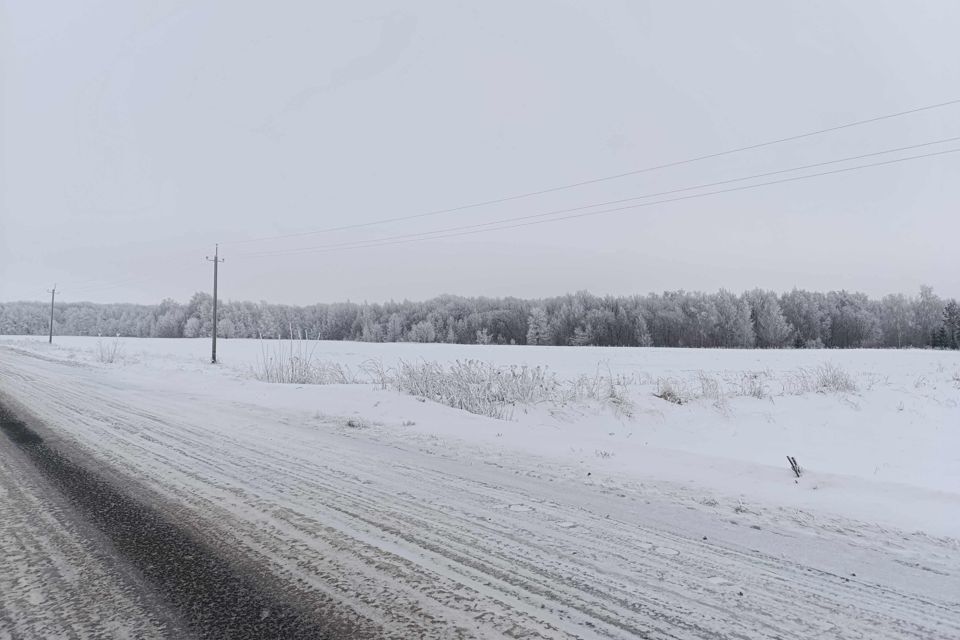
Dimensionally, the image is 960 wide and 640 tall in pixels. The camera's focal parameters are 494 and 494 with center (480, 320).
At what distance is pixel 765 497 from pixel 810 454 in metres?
4.29

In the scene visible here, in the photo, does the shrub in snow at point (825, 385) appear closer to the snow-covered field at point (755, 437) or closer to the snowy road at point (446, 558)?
the snow-covered field at point (755, 437)

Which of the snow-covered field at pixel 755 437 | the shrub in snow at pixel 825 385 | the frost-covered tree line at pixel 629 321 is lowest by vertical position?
the snow-covered field at pixel 755 437

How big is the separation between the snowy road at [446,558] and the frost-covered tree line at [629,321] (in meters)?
66.9

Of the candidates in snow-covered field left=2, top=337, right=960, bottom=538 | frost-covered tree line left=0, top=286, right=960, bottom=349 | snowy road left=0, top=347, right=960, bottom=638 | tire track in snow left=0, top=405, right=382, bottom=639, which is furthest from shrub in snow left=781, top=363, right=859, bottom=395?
frost-covered tree line left=0, top=286, right=960, bottom=349

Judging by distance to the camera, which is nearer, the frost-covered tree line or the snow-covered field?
the snow-covered field

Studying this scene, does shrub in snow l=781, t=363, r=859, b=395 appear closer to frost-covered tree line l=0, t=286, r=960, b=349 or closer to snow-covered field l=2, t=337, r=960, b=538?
snow-covered field l=2, t=337, r=960, b=538

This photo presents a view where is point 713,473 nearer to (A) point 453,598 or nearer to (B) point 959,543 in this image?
(B) point 959,543

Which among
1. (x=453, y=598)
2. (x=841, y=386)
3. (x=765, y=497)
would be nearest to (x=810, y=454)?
(x=765, y=497)

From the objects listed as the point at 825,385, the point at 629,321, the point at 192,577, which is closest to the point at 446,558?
the point at 192,577

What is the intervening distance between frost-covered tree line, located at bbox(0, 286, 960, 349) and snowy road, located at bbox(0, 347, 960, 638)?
219 ft

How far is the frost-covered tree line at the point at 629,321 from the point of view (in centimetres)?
7569

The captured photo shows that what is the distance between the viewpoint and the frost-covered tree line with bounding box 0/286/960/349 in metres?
75.7

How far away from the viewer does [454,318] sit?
3716 inches

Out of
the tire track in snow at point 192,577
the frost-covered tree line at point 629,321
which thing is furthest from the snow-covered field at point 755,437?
the frost-covered tree line at point 629,321
